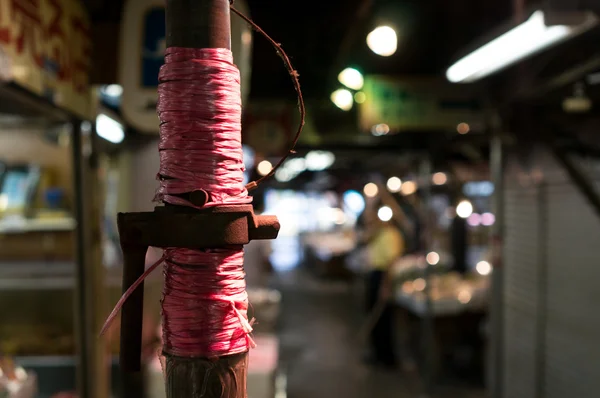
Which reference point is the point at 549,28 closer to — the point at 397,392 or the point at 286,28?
the point at 286,28

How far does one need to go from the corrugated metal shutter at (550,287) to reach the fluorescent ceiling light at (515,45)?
6.00ft

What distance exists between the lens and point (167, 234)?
955mm

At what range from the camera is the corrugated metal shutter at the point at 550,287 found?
472 centimetres

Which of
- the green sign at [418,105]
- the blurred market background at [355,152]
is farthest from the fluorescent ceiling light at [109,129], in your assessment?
the green sign at [418,105]

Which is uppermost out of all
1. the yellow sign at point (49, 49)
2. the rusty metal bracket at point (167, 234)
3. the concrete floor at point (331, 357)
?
the yellow sign at point (49, 49)

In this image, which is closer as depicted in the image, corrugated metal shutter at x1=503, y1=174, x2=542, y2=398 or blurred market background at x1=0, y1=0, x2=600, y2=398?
blurred market background at x1=0, y1=0, x2=600, y2=398

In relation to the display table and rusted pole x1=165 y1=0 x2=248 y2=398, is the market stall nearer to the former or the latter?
rusted pole x1=165 y1=0 x2=248 y2=398

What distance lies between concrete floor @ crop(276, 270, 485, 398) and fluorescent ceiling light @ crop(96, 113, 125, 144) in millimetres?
4567

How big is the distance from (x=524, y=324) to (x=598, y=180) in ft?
7.23

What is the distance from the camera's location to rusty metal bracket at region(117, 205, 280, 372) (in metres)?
0.95

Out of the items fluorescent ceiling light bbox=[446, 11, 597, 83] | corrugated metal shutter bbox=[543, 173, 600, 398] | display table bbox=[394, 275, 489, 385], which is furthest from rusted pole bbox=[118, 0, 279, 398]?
display table bbox=[394, 275, 489, 385]

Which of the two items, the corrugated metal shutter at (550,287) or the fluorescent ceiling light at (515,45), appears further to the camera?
the corrugated metal shutter at (550,287)

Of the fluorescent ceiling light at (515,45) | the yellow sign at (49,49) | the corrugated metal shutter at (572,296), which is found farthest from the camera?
the corrugated metal shutter at (572,296)

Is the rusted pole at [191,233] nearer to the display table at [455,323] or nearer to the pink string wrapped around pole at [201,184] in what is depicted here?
the pink string wrapped around pole at [201,184]
